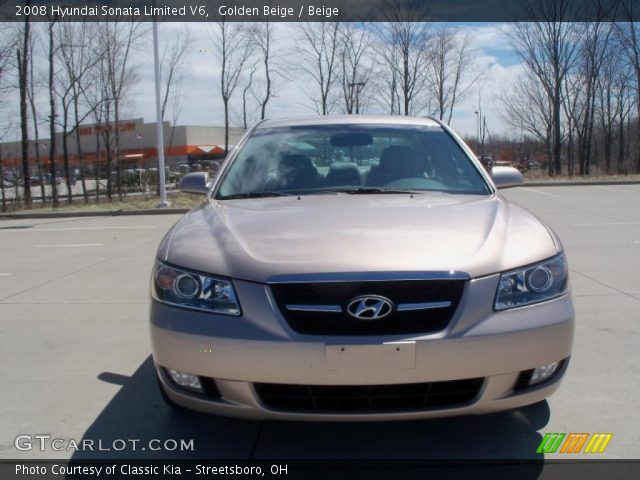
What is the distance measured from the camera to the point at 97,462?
277cm

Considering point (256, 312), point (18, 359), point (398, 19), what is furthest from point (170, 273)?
point (398, 19)

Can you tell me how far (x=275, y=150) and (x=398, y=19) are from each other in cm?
2511

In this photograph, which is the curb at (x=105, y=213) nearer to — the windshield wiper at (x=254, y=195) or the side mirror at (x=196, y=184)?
the side mirror at (x=196, y=184)

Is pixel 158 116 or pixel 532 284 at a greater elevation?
pixel 158 116

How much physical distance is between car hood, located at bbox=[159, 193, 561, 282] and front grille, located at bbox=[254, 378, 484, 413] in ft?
1.50

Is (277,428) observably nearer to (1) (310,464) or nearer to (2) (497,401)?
(1) (310,464)

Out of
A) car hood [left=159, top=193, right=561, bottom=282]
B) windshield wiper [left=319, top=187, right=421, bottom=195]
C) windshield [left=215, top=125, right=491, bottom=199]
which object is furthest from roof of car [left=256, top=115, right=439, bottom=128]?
car hood [left=159, top=193, right=561, bottom=282]

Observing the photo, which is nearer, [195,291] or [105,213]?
[195,291]

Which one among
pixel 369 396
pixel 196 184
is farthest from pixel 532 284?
pixel 196 184

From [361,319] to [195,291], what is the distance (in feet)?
2.41

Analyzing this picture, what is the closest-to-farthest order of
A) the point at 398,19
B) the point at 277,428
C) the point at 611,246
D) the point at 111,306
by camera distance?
the point at 277,428 → the point at 111,306 → the point at 611,246 → the point at 398,19

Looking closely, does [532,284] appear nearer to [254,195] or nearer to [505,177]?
[254,195]

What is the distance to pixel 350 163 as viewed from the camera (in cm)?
399

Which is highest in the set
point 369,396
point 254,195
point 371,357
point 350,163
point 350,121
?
point 350,121
